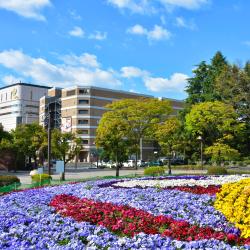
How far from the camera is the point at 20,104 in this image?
13162 centimetres

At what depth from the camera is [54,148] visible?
34.8m

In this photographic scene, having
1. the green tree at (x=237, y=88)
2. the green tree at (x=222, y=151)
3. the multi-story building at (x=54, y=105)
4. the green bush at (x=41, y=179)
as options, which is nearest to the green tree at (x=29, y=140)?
the green tree at (x=222, y=151)

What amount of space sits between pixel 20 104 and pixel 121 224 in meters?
129

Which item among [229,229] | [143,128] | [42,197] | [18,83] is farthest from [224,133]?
[18,83]

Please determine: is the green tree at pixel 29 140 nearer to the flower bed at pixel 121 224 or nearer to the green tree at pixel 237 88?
the green tree at pixel 237 88

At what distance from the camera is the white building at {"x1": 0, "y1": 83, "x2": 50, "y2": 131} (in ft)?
432

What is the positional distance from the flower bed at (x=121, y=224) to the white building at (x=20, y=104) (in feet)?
398

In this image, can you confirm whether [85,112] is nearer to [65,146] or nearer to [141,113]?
[141,113]

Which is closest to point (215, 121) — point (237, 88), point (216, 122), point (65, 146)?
point (216, 122)

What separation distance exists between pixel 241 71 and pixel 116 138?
64.9 feet

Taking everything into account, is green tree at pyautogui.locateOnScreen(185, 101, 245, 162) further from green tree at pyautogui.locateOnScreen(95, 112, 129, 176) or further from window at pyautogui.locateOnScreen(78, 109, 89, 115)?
window at pyautogui.locateOnScreen(78, 109, 89, 115)

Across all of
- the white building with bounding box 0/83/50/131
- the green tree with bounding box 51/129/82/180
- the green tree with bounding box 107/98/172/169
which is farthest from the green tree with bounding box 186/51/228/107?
the white building with bounding box 0/83/50/131

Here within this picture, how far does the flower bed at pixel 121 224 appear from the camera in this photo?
217 inches

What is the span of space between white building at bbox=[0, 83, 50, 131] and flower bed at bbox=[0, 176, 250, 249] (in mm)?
121425
